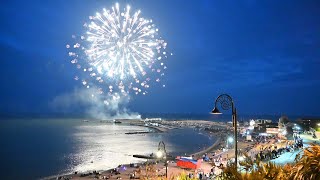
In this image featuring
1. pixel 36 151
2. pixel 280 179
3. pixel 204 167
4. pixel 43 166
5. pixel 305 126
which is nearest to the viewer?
pixel 280 179

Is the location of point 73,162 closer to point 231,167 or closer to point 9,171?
point 9,171

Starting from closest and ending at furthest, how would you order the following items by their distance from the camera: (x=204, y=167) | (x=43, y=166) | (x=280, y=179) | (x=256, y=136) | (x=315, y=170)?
(x=315, y=170) < (x=280, y=179) < (x=204, y=167) < (x=43, y=166) < (x=256, y=136)

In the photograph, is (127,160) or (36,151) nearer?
(127,160)

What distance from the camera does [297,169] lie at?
8.06m

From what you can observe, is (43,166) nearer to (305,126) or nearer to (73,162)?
(73,162)

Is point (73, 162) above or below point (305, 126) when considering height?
below

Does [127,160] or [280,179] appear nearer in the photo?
[280,179]

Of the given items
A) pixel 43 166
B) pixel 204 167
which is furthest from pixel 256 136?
pixel 43 166

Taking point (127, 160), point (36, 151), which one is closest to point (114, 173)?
point (127, 160)

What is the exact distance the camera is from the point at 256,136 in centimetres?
7919

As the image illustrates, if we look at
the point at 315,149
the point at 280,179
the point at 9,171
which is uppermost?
the point at 315,149

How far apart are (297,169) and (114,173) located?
3561cm

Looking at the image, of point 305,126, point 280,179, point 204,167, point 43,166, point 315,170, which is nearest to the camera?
point 315,170

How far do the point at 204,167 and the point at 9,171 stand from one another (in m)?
31.9
